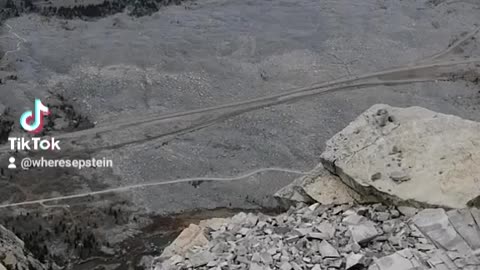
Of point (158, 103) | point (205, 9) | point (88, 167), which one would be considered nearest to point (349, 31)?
point (205, 9)

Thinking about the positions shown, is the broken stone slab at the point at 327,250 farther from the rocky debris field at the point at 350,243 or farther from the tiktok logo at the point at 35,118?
the tiktok logo at the point at 35,118

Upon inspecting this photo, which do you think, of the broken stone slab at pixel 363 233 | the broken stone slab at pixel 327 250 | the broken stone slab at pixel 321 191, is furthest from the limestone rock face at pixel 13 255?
the broken stone slab at pixel 363 233

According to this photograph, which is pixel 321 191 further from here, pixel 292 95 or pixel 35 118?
pixel 35 118

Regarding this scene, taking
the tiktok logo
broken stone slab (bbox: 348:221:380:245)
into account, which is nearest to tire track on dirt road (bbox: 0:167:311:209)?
the tiktok logo

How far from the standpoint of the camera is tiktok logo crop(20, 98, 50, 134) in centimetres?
3516

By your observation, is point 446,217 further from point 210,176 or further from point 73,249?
point 210,176

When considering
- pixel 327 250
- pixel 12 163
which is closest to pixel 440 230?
pixel 327 250

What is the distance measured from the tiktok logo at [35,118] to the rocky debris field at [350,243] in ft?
74.8

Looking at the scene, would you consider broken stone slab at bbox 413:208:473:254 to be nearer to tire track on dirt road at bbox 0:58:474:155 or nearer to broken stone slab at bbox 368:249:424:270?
broken stone slab at bbox 368:249:424:270

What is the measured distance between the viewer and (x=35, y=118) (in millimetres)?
36094

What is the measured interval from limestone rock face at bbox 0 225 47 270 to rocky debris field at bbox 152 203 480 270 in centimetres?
562

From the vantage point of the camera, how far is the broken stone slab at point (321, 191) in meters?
15.4

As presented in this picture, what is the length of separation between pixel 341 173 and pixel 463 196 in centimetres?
315

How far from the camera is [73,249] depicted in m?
25.9
